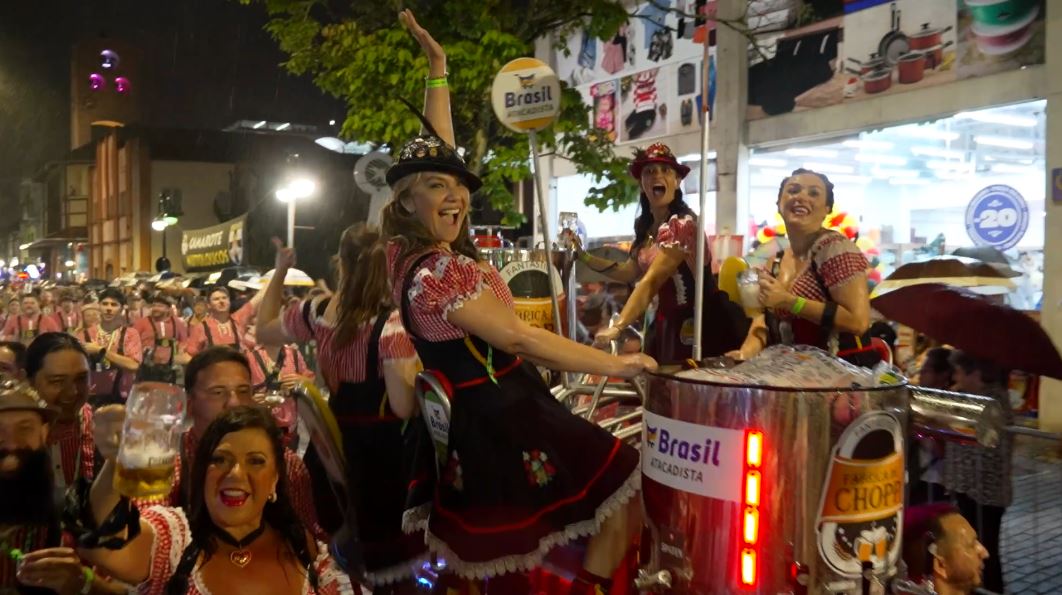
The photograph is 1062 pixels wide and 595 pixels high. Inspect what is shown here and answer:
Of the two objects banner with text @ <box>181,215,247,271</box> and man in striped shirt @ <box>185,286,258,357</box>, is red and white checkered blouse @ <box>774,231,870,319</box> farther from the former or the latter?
banner with text @ <box>181,215,247,271</box>

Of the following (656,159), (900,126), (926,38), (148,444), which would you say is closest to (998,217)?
(900,126)

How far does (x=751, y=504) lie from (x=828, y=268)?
1.56 m

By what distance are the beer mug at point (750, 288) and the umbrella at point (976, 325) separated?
18.4 inches

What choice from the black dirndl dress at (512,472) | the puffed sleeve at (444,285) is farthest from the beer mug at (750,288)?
the puffed sleeve at (444,285)

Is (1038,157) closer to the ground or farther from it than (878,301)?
farther from it

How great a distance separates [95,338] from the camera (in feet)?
34.4

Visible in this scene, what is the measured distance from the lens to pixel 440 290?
3.15 metres

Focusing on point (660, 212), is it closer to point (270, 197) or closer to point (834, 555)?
point (834, 555)

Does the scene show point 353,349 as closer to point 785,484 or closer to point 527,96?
point 527,96

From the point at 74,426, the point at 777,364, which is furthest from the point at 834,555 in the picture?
the point at 74,426

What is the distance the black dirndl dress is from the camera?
3.08m

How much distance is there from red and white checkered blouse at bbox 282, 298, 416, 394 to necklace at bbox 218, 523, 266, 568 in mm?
1133

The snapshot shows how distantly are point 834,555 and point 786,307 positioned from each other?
128 cm

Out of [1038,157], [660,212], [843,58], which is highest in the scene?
[843,58]
